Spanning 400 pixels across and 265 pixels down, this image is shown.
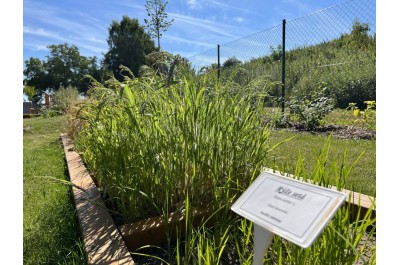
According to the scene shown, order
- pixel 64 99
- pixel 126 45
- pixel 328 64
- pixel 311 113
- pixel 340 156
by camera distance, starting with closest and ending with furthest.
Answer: pixel 340 156
pixel 311 113
pixel 328 64
pixel 64 99
pixel 126 45

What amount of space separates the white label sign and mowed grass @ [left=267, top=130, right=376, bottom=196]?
0.89 m

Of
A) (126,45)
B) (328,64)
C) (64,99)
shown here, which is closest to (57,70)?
(126,45)

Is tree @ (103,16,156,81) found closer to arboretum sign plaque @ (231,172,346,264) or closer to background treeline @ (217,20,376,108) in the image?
background treeline @ (217,20,376,108)

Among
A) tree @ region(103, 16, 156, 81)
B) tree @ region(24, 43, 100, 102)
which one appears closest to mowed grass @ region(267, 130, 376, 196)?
tree @ region(103, 16, 156, 81)

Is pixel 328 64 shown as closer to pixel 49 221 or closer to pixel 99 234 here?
pixel 49 221

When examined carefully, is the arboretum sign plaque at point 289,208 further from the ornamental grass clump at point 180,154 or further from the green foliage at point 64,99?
the green foliage at point 64,99

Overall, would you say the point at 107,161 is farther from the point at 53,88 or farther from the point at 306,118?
the point at 53,88

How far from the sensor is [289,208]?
30.9 inches

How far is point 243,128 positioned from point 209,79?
0.53m

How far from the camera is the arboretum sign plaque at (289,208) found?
719mm

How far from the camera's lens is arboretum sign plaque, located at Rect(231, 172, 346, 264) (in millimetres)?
719

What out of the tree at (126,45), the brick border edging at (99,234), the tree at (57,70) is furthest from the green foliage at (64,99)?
the tree at (57,70)

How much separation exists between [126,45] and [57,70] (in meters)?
11.1

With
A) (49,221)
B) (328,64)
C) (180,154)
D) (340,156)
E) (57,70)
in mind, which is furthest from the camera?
(57,70)
